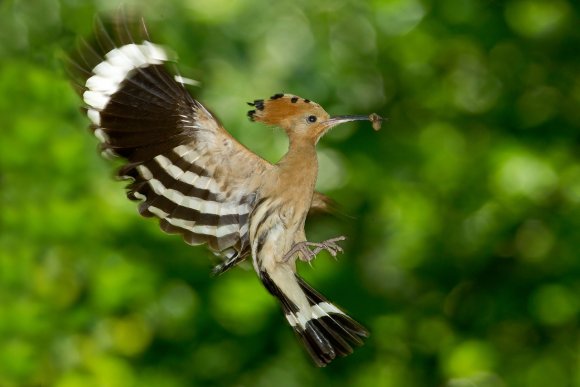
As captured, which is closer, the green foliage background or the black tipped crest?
the black tipped crest

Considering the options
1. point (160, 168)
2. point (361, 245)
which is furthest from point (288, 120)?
point (361, 245)

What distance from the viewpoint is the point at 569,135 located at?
154 inches

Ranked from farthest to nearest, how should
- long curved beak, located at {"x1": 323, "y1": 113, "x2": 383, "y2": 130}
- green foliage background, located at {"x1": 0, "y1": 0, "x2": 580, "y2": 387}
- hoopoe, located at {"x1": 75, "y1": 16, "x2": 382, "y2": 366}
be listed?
green foliage background, located at {"x1": 0, "y1": 0, "x2": 580, "y2": 387}, hoopoe, located at {"x1": 75, "y1": 16, "x2": 382, "y2": 366}, long curved beak, located at {"x1": 323, "y1": 113, "x2": 383, "y2": 130}

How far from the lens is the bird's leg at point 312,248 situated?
3.19 feet

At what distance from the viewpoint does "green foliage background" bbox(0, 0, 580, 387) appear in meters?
3.30

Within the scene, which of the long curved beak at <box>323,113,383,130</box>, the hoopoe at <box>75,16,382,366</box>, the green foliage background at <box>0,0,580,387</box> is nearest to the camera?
the long curved beak at <box>323,113,383,130</box>

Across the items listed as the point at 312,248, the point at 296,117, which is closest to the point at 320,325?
the point at 312,248

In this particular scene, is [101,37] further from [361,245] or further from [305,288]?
[361,245]

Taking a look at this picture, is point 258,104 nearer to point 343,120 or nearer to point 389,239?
point 343,120

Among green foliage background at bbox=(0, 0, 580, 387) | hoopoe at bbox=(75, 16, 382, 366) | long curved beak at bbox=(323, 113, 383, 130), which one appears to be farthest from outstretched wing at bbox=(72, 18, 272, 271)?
green foliage background at bbox=(0, 0, 580, 387)

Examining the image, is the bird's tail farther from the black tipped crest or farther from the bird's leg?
the black tipped crest

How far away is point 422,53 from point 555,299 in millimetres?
1083

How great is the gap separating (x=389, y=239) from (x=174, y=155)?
6.86 ft

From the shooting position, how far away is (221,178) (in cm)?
111
